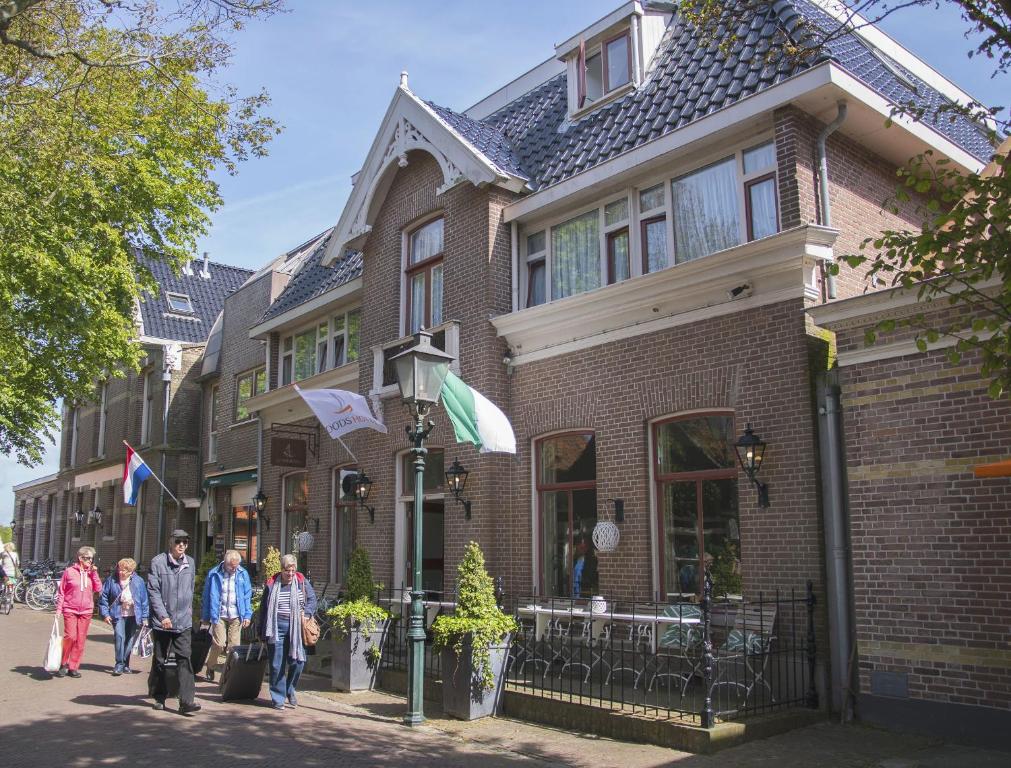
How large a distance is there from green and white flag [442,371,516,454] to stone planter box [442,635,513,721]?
274 centimetres

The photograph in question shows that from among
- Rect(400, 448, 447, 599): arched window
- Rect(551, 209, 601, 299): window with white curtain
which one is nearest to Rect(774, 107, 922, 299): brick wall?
Rect(551, 209, 601, 299): window with white curtain

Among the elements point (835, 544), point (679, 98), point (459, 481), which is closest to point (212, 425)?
point (459, 481)

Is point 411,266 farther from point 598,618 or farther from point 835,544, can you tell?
point 835,544

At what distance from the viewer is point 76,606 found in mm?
12812

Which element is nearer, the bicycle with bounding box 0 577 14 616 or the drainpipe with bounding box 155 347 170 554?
the bicycle with bounding box 0 577 14 616

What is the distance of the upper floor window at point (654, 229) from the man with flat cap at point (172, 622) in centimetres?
658

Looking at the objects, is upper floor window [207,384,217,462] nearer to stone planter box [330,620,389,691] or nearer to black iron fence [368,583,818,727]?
stone planter box [330,620,389,691]

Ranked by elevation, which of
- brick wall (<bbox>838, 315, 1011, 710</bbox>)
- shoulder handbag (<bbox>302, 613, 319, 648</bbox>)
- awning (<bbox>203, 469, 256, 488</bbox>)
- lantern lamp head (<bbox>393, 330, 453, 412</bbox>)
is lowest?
shoulder handbag (<bbox>302, 613, 319, 648</bbox>)

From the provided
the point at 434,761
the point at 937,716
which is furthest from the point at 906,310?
the point at 434,761

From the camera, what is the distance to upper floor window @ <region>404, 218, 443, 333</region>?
50.7ft

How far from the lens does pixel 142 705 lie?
33.7 feet

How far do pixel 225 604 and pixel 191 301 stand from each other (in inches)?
843

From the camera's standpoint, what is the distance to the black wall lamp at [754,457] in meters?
10.0

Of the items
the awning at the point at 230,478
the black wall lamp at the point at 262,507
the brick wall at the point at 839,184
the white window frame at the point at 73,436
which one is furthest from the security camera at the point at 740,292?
the white window frame at the point at 73,436
